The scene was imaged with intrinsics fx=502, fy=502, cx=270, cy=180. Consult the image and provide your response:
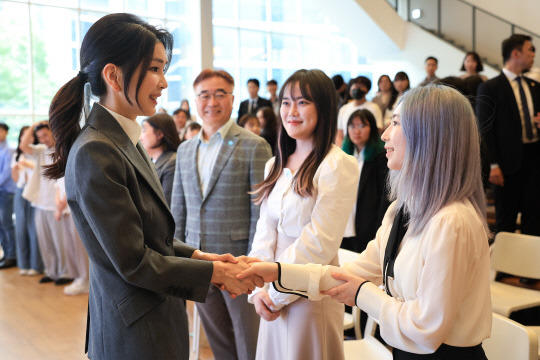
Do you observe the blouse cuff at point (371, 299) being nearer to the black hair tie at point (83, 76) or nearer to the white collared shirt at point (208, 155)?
the black hair tie at point (83, 76)

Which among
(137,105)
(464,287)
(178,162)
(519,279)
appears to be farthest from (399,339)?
(519,279)

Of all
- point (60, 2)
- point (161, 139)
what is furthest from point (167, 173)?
point (60, 2)

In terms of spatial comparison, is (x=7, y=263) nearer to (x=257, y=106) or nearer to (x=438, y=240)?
(x=257, y=106)

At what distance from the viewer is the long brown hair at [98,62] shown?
1454 mm

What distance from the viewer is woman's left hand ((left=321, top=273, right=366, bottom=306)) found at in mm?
1564

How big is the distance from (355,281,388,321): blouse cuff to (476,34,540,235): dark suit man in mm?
2980

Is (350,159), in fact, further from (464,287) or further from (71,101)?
(71,101)

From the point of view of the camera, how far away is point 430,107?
4.48 ft

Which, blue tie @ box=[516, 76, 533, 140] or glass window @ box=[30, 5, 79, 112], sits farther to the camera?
glass window @ box=[30, 5, 79, 112]

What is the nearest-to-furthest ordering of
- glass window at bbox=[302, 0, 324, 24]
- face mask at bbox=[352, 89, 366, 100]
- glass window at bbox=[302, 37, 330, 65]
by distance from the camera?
face mask at bbox=[352, 89, 366, 100] → glass window at bbox=[302, 0, 324, 24] → glass window at bbox=[302, 37, 330, 65]

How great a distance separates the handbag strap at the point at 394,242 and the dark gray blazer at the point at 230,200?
1262 millimetres

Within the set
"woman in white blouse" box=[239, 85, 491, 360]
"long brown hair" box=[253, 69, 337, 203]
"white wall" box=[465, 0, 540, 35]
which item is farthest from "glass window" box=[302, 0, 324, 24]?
"woman in white blouse" box=[239, 85, 491, 360]

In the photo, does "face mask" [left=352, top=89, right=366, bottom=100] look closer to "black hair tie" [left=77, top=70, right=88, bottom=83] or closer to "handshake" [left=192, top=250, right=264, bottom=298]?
"handshake" [left=192, top=250, right=264, bottom=298]

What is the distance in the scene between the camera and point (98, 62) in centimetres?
146
